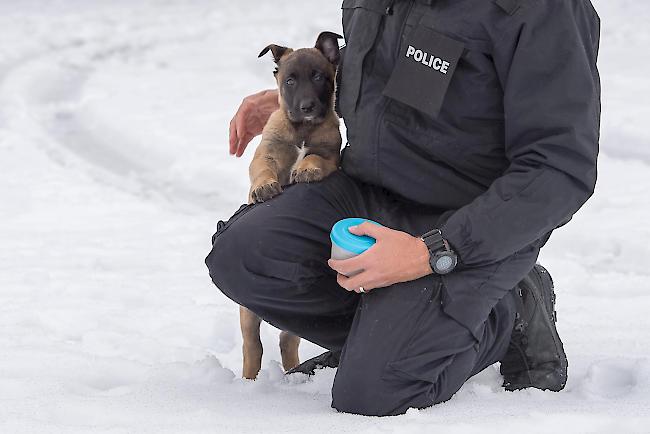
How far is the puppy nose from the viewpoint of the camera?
313 cm

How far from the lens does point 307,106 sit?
3135 millimetres

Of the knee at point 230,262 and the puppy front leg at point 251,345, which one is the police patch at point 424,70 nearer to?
the knee at point 230,262

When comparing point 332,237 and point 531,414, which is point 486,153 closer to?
point 332,237

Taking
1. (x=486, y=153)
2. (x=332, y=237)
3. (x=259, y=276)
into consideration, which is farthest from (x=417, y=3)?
(x=259, y=276)

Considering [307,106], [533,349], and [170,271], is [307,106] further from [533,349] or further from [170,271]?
[170,271]

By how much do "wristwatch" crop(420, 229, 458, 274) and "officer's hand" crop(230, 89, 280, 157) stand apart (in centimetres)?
114

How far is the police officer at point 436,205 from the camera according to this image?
2350 mm

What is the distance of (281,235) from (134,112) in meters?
5.08

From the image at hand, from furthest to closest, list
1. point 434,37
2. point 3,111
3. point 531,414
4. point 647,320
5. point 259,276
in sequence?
point 3,111
point 647,320
point 259,276
point 434,37
point 531,414

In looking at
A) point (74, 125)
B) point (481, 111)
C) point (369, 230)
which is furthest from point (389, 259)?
point (74, 125)

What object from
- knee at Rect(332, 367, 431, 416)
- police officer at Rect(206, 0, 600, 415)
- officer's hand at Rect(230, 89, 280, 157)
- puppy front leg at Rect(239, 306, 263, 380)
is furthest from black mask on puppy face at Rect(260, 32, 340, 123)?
knee at Rect(332, 367, 431, 416)

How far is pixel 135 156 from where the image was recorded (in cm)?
634

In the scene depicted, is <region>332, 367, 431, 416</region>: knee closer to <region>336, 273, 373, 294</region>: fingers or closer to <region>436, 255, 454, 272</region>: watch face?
<region>336, 273, 373, 294</region>: fingers

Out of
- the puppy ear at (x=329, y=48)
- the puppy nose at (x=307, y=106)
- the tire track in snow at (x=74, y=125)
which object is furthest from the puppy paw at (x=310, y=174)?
the tire track in snow at (x=74, y=125)
